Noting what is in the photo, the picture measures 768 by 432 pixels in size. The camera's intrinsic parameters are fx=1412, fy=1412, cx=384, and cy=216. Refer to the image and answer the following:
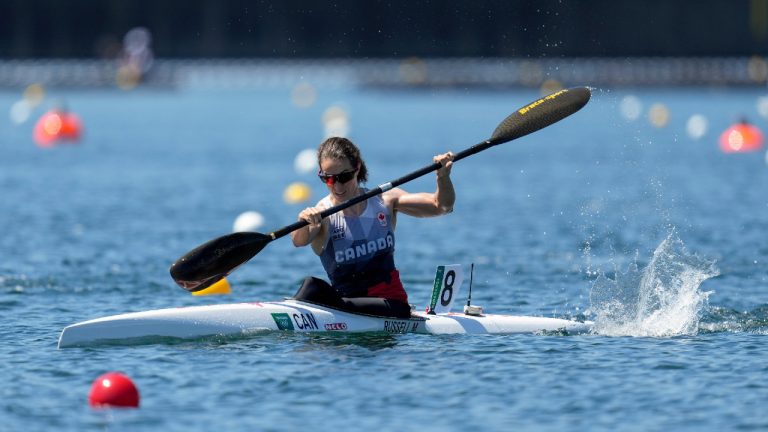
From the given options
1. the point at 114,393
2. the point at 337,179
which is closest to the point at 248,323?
the point at 337,179

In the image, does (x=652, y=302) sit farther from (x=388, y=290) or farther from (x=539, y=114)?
(x=388, y=290)

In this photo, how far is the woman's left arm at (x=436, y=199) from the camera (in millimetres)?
10875

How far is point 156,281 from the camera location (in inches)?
605

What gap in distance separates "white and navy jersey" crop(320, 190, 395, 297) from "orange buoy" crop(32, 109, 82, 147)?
25.5 m

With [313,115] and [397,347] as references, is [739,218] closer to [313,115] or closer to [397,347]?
[397,347]

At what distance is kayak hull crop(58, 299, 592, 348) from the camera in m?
10.8

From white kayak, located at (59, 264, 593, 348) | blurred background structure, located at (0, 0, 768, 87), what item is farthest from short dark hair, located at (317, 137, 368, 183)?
blurred background structure, located at (0, 0, 768, 87)

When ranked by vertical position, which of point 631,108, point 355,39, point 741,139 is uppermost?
point 355,39

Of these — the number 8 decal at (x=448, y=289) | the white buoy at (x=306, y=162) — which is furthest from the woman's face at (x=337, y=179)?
the white buoy at (x=306, y=162)

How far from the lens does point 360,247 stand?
11.2 m

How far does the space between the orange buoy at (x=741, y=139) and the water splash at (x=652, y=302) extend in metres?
20.1

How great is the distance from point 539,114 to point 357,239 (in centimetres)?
226

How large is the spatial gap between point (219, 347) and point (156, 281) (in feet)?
15.6

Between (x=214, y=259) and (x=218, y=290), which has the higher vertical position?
(x=214, y=259)
